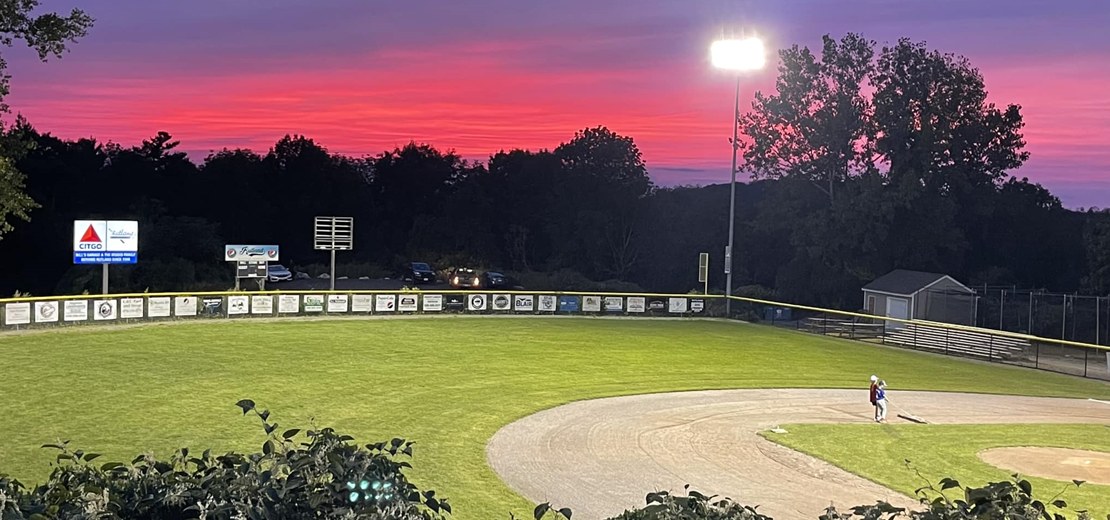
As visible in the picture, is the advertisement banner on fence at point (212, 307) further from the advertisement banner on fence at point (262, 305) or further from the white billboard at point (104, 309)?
the white billboard at point (104, 309)

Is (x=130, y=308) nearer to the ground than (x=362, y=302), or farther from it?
nearer to the ground

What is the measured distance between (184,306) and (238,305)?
231 cm

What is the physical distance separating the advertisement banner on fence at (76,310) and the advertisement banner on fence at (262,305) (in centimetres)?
685

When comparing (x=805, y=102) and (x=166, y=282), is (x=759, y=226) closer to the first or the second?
(x=805, y=102)

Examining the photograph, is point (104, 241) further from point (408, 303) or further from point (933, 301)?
point (933, 301)

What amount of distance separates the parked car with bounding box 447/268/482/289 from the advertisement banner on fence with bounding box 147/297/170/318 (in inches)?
1337

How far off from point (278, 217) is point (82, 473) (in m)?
93.7

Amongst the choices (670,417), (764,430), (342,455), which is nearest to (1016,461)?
(764,430)

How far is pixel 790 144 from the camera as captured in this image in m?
69.4

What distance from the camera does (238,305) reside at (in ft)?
128

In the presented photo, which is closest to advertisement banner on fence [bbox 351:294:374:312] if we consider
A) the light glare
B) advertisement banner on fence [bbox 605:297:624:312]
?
advertisement banner on fence [bbox 605:297:624:312]

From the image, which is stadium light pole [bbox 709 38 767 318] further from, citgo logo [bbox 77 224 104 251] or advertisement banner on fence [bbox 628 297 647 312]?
citgo logo [bbox 77 224 104 251]

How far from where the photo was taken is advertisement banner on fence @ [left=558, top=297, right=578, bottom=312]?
4584cm

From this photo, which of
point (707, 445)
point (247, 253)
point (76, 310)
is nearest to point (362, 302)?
point (247, 253)
